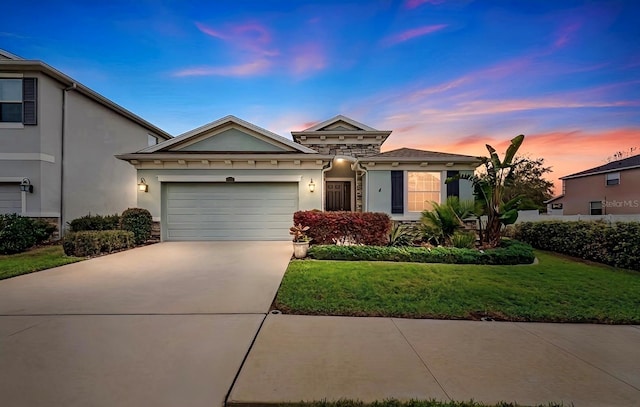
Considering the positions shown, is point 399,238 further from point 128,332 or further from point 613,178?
point 613,178

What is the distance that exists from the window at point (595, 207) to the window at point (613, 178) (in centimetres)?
158

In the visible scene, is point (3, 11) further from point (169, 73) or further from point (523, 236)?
point (523, 236)

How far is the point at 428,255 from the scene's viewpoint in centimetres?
732

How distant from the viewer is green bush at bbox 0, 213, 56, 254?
7.92 m

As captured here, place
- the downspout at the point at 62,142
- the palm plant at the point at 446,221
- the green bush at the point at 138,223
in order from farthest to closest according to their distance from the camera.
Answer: the downspout at the point at 62,142
the green bush at the point at 138,223
the palm plant at the point at 446,221

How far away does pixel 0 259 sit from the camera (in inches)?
287

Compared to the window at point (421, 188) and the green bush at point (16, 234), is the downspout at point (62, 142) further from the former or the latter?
the window at point (421, 188)

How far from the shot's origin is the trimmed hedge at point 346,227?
325 inches

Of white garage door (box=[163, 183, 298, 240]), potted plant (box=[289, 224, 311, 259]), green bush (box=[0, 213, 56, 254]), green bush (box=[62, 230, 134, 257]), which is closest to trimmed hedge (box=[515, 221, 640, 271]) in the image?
potted plant (box=[289, 224, 311, 259])

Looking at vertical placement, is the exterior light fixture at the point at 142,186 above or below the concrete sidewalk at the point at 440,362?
above

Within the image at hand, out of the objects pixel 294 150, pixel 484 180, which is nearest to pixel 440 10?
pixel 484 180

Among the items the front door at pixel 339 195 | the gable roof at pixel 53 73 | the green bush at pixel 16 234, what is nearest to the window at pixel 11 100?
the gable roof at pixel 53 73

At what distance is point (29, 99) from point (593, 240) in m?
19.0

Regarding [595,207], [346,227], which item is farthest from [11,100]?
[595,207]
